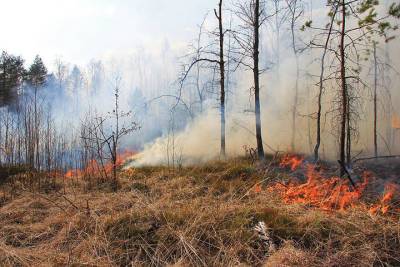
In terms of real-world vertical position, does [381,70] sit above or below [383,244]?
above

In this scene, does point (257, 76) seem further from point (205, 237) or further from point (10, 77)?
point (10, 77)

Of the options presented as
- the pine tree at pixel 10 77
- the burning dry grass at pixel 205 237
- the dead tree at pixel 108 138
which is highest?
the pine tree at pixel 10 77

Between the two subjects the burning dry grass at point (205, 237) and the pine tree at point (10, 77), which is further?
the pine tree at point (10, 77)

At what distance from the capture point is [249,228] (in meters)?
6.03

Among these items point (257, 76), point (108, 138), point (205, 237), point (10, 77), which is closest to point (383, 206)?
Answer: point (205, 237)

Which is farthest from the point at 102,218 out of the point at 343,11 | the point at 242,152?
the point at 242,152

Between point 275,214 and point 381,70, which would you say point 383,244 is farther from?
point 381,70

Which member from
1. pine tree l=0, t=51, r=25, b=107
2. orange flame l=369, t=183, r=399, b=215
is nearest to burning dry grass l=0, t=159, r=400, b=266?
orange flame l=369, t=183, r=399, b=215

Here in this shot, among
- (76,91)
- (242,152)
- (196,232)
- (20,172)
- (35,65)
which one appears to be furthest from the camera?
(76,91)

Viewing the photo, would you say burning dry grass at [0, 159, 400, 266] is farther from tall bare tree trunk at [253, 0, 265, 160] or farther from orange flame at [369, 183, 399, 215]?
tall bare tree trunk at [253, 0, 265, 160]

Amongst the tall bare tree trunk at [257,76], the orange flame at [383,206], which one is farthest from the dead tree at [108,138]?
the orange flame at [383,206]

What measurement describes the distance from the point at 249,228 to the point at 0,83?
3116cm

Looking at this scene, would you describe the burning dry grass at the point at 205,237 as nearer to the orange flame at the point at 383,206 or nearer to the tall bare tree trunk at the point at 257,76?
the orange flame at the point at 383,206

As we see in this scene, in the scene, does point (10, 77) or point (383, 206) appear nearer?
point (383, 206)
